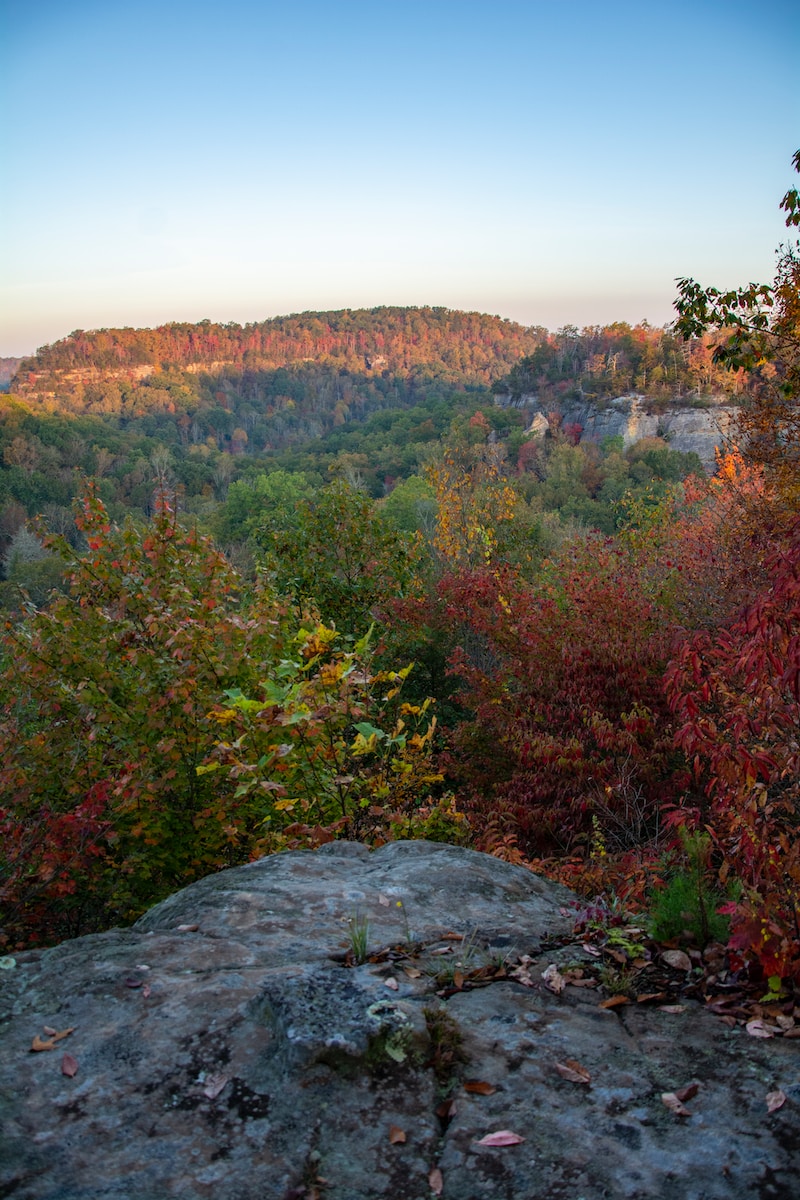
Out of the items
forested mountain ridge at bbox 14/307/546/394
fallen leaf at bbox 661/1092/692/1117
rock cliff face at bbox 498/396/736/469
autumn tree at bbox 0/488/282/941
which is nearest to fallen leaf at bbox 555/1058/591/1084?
fallen leaf at bbox 661/1092/692/1117

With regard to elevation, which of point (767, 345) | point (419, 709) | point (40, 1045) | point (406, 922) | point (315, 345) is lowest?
point (406, 922)

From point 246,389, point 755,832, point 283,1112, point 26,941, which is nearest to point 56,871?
point 26,941

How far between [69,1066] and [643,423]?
243ft

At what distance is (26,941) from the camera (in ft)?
16.2

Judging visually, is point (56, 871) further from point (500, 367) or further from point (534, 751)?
point (500, 367)

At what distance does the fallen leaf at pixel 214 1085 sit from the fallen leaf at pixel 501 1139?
0.80 metres

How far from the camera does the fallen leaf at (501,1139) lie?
7.49 feet

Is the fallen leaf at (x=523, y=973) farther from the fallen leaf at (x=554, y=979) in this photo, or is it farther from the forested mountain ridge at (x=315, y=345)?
the forested mountain ridge at (x=315, y=345)

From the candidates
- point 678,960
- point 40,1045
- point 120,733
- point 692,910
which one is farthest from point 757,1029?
point 120,733

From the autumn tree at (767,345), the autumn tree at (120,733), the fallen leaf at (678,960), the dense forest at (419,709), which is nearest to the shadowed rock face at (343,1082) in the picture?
the fallen leaf at (678,960)

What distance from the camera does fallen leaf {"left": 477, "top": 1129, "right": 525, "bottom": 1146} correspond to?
7.49 feet

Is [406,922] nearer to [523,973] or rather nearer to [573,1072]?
[523,973]

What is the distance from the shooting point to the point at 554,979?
10.4 ft

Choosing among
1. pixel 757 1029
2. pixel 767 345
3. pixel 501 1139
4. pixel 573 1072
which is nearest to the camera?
pixel 501 1139
